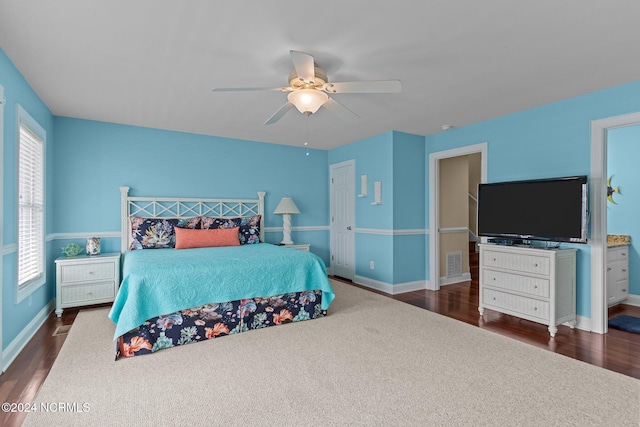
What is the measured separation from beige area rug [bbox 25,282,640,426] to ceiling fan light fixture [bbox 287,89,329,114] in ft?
6.82

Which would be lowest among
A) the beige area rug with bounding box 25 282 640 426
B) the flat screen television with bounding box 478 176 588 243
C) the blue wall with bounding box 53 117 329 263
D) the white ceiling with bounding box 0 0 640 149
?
the beige area rug with bounding box 25 282 640 426

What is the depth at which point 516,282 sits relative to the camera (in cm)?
347

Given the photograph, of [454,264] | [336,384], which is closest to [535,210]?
[454,264]

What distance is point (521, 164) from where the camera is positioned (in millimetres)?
3902

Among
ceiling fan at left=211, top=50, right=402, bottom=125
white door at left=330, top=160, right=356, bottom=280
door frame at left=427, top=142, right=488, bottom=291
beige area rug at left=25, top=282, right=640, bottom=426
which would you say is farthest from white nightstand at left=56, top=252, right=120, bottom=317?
door frame at left=427, top=142, right=488, bottom=291

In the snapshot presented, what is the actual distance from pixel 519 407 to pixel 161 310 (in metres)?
2.69

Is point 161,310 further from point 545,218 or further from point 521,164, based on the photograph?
point 521,164

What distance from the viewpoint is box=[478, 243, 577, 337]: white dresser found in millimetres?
3172

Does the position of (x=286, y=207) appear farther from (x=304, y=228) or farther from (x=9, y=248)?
(x=9, y=248)

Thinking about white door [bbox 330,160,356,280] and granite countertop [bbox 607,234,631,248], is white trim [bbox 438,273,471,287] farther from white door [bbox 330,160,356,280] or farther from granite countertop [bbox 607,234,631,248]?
granite countertop [bbox 607,234,631,248]

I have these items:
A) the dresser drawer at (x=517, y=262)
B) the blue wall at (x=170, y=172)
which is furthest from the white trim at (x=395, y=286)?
the dresser drawer at (x=517, y=262)

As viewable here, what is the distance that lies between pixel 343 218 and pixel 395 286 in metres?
1.65

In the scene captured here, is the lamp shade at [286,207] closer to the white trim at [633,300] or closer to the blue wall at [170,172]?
the blue wall at [170,172]

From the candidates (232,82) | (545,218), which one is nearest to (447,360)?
(545,218)
